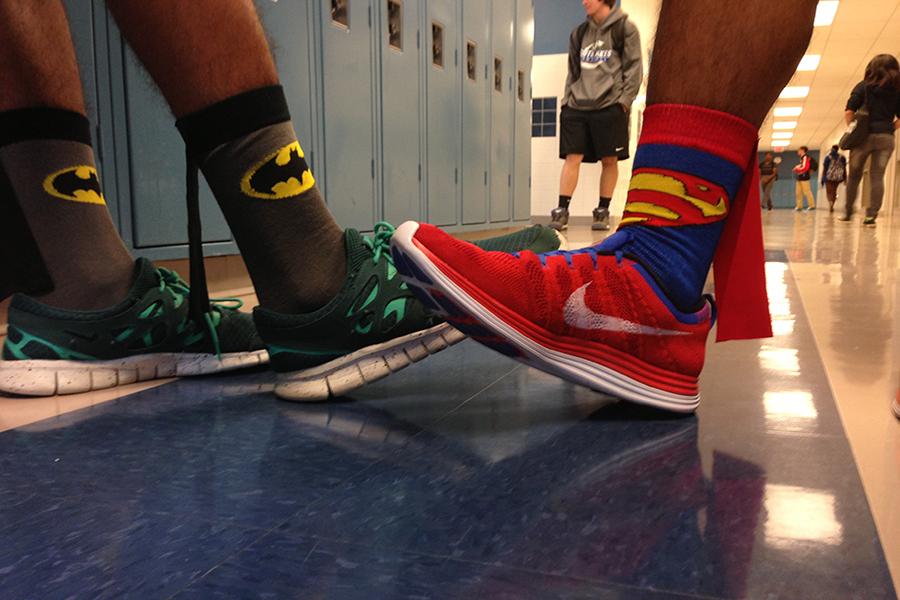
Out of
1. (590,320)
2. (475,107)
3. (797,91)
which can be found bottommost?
(590,320)

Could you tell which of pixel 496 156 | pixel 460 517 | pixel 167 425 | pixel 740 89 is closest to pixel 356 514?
pixel 460 517

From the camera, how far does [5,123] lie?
1.04 metres

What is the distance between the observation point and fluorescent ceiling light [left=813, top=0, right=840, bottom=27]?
30.7ft

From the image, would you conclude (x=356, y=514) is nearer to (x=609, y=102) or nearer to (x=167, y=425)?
(x=167, y=425)

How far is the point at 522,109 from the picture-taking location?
17.4 ft

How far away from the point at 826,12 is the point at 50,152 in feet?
35.8

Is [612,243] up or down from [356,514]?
up

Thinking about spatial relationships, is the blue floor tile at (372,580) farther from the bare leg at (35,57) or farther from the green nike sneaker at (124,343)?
the bare leg at (35,57)

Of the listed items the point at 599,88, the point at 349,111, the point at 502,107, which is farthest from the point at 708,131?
the point at 599,88

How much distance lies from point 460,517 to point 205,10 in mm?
652

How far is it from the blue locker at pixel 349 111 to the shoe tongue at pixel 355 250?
5.98 ft

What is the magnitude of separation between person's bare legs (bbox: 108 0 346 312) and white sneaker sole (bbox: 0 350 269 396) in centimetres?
25

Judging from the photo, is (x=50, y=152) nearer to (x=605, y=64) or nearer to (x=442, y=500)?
(x=442, y=500)

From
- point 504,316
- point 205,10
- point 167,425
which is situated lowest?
point 167,425
